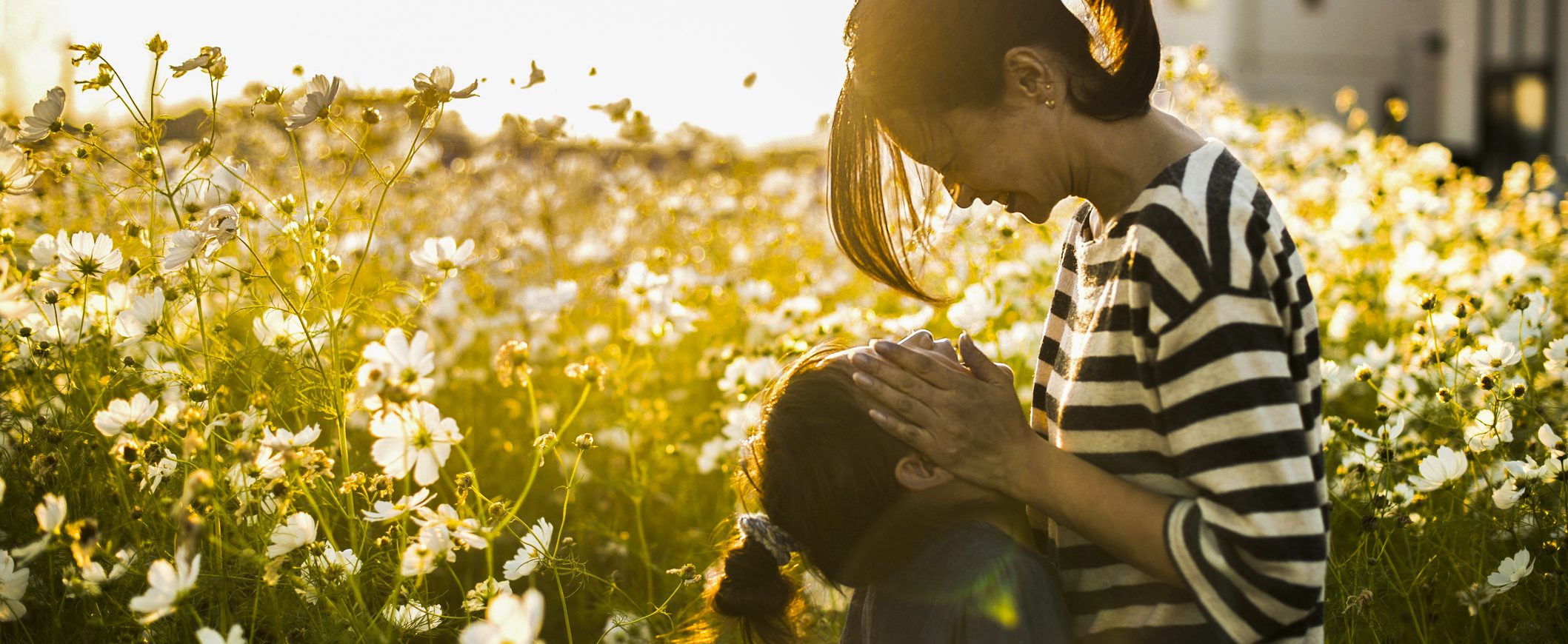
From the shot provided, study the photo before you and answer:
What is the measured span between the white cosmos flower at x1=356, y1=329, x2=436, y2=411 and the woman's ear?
637 mm

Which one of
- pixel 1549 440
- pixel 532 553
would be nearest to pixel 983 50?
pixel 532 553

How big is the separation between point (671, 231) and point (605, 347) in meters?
0.59

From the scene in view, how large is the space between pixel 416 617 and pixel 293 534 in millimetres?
177

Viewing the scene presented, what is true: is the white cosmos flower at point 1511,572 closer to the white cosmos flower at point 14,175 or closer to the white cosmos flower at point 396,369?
the white cosmos flower at point 396,369

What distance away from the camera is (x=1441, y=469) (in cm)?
154

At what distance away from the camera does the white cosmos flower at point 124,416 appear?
1.27m

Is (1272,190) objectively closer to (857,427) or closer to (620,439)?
(620,439)

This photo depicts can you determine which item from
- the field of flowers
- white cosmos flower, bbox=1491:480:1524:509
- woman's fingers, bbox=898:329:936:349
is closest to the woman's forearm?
woman's fingers, bbox=898:329:936:349

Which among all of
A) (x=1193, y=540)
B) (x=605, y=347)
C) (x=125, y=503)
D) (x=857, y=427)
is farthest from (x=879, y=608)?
(x=605, y=347)

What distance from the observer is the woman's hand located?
111 centimetres

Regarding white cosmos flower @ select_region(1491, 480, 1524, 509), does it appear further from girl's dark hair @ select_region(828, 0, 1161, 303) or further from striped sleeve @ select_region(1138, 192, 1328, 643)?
girl's dark hair @ select_region(828, 0, 1161, 303)

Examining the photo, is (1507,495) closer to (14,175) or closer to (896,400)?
(896,400)

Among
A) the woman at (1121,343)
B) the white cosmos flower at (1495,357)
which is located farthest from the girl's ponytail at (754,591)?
the white cosmos flower at (1495,357)

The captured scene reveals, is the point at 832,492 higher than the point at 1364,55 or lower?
higher
